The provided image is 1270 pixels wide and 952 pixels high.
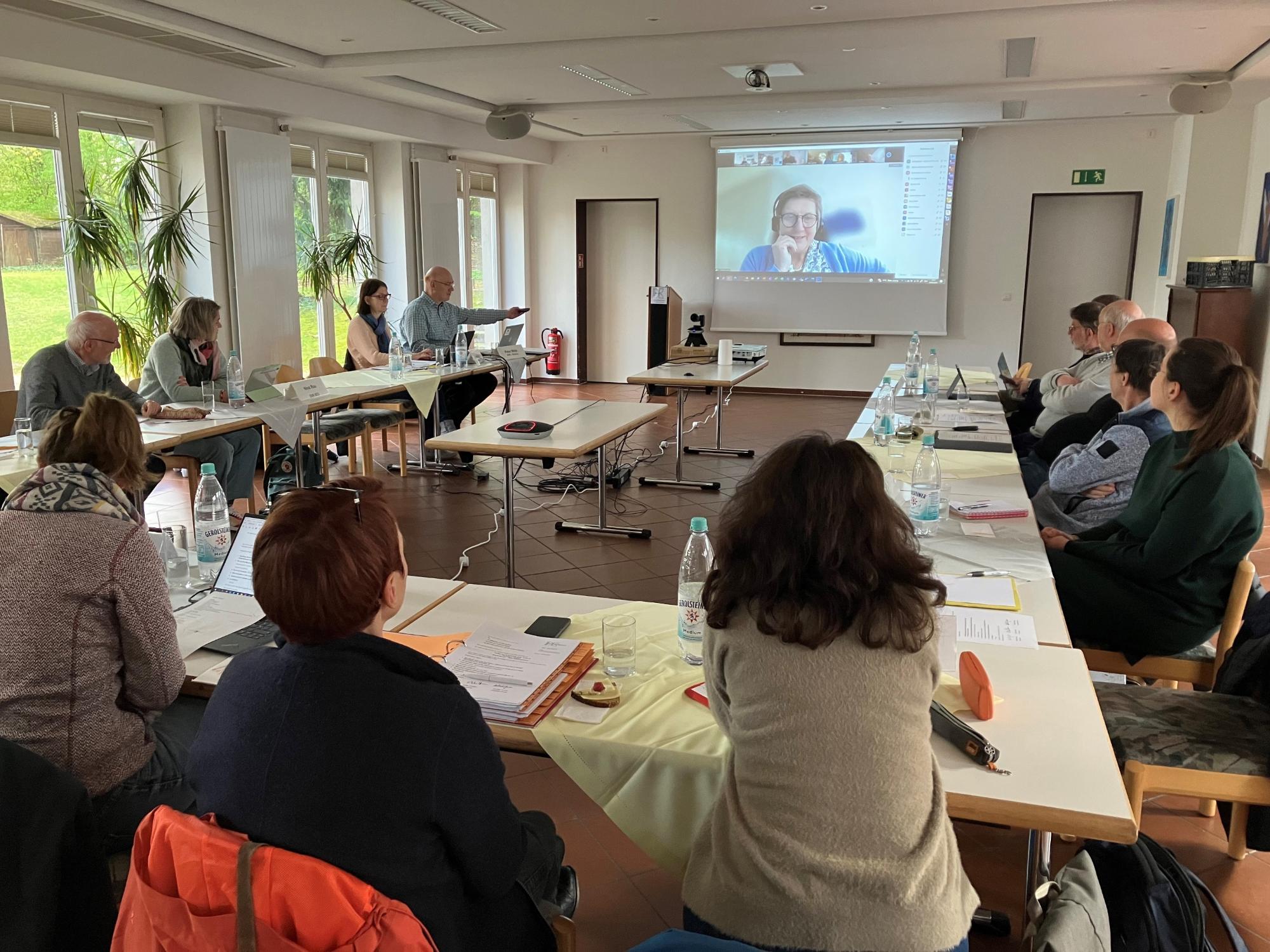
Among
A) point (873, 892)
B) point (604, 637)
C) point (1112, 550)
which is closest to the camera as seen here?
point (873, 892)

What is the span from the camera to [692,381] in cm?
646

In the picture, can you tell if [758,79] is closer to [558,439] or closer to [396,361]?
[396,361]

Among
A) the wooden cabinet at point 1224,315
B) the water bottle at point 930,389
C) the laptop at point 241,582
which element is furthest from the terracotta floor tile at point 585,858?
the wooden cabinet at point 1224,315

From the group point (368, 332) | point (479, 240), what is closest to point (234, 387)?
point (368, 332)

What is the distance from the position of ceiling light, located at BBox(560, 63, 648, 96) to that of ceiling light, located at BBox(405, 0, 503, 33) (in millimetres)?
1046

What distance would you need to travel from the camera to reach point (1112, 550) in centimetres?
285

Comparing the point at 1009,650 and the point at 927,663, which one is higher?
the point at 927,663

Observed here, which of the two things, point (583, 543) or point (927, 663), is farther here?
point (583, 543)

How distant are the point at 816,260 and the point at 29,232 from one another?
7.53 m

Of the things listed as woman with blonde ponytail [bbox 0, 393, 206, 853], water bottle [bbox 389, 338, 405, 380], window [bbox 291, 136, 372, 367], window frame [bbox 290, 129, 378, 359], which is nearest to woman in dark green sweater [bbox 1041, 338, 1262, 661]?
woman with blonde ponytail [bbox 0, 393, 206, 853]

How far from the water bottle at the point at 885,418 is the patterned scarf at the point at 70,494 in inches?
120

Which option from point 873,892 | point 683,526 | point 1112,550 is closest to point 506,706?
point 873,892

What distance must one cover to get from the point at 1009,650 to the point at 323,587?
1426mm

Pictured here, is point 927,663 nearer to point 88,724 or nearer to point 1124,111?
point 88,724
